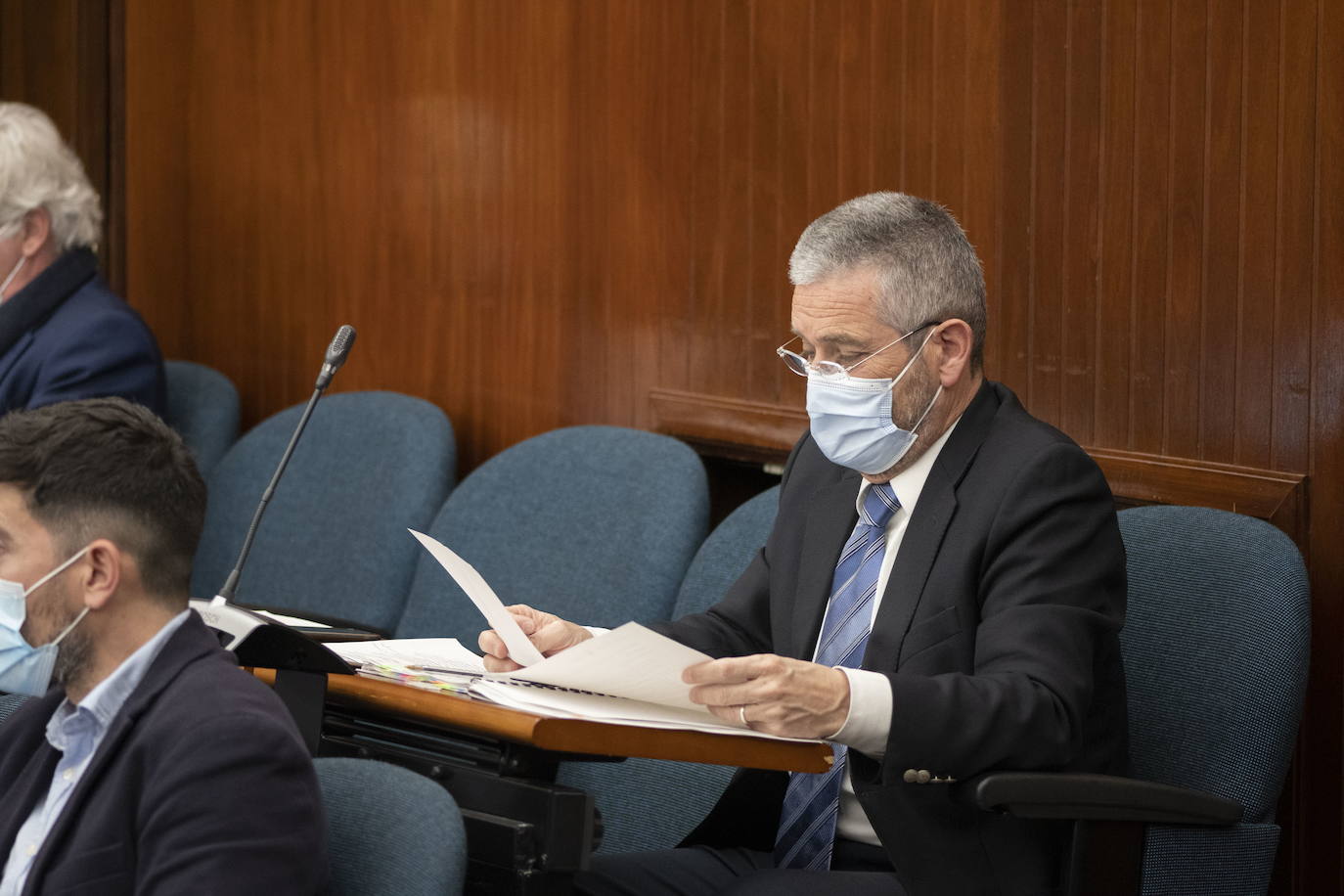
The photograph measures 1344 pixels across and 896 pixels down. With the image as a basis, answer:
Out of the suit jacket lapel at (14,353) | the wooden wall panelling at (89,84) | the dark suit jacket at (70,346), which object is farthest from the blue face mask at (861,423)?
the wooden wall panelling at (89,84)

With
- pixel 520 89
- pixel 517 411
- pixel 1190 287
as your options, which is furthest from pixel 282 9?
pixel 1190 287

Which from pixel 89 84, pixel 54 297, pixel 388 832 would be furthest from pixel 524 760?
pixel 89 84

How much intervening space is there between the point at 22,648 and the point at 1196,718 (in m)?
1.36

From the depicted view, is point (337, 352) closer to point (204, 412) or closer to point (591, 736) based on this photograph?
point (591, 736)

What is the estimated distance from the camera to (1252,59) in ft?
7.45

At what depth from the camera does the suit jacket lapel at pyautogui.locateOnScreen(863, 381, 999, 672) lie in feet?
6.55

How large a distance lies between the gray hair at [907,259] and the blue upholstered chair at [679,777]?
1.89 feet

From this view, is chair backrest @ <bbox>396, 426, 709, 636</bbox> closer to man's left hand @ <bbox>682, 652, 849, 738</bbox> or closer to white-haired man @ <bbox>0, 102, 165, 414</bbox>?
white-haired man @ <bbox>0, 102, 165, 414</bbox>

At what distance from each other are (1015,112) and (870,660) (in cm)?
101

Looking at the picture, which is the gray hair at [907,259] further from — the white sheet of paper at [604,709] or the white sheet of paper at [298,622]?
the white sheet of paper at [298,622]

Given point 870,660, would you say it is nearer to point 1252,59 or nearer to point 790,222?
point 1252,59

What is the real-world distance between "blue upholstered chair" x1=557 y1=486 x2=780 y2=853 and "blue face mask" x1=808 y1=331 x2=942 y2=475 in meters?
0.51

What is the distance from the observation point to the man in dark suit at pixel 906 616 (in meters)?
1.78

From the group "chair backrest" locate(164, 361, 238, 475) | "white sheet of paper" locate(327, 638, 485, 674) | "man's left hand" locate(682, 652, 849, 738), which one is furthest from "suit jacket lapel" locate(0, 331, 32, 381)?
"man's left hand" locate(682, 652, 849, 738)
